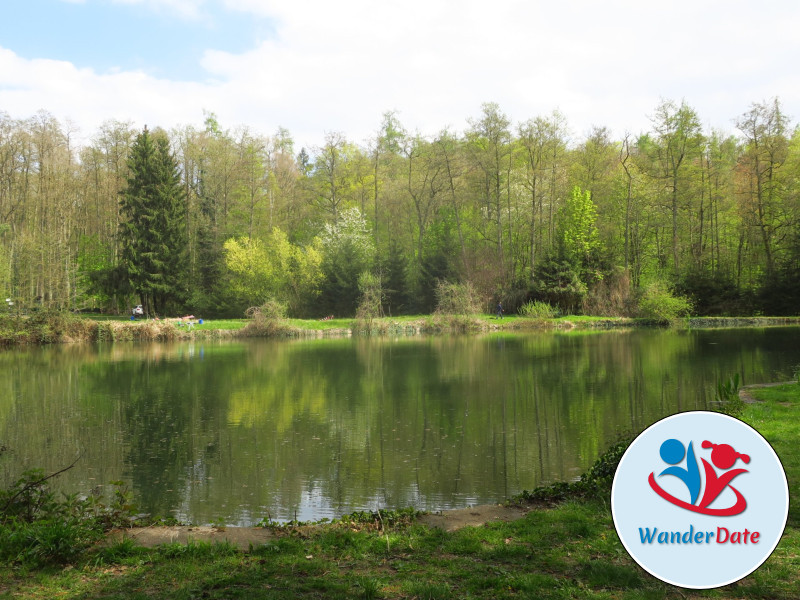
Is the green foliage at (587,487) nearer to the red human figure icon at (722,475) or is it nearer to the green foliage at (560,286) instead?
the red human figure icon at (722,475)

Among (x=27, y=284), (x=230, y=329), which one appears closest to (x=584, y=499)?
(x=230, y=329)

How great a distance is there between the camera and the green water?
313 inches

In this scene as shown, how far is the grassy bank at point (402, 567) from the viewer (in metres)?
4.10

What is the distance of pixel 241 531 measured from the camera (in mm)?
5828

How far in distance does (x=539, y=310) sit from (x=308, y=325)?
15827 millimetres

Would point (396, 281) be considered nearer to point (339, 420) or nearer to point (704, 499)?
point (339, 420)

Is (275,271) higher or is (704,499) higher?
(275,271)

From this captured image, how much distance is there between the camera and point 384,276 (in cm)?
4672

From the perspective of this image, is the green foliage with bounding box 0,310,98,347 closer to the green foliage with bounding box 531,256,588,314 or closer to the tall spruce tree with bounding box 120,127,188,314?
the tall spruce tree with bounding box 120,127,188,314

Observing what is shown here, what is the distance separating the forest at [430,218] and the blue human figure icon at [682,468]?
125ft

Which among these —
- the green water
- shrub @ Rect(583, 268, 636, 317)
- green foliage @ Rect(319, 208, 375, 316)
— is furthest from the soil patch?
green foliage @ Rect(319, 208, 375, 316)

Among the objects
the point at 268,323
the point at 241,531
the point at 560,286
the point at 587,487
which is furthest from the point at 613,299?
the point at 241,531

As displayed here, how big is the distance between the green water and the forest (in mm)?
19221

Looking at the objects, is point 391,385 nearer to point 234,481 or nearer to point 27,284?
point 234,481
